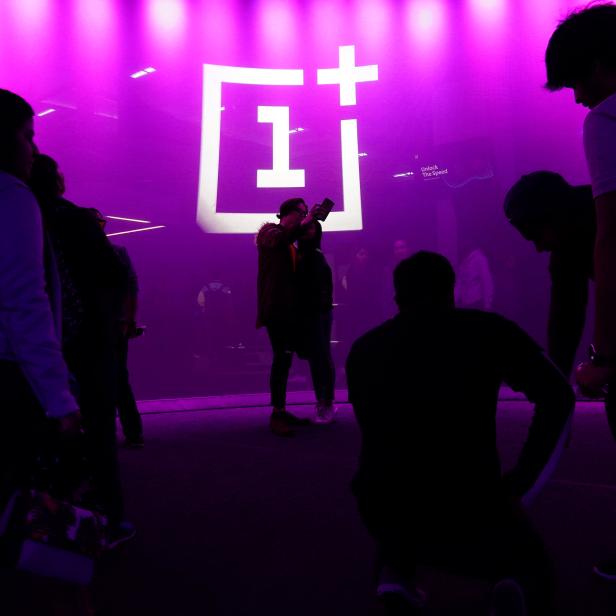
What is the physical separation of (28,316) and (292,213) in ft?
10.9

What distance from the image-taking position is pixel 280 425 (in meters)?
4.18

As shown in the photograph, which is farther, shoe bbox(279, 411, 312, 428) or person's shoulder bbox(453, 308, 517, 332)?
shoe bbox(279, 411, 312, 428)

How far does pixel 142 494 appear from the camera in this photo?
110 inches

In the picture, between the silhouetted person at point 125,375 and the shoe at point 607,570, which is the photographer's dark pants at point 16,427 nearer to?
the shoe at point 607,570

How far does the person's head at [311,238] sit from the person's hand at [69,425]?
10.9 ft

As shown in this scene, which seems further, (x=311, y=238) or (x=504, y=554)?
(x=311, y=238)

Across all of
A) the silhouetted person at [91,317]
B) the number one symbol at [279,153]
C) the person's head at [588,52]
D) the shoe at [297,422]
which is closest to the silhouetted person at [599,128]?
the person's head at [588,52]

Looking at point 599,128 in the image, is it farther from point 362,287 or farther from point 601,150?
point 362,287

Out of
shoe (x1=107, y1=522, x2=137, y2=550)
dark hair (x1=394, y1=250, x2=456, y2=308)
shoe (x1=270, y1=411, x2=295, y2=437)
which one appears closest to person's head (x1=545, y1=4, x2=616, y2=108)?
dark hair (x1=394, y1=250, x2=456, y2=308)

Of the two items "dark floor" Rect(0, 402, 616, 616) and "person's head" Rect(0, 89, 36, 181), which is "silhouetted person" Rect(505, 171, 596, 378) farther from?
"person's head" Rect(0, 89, 36, 181)

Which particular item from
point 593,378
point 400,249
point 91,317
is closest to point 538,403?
point 593,378

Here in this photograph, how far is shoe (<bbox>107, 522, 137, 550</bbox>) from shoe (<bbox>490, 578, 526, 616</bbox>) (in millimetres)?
1304

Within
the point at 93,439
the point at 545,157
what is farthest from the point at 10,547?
the point at 545,157

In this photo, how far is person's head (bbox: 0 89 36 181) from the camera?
1181 millimetres
